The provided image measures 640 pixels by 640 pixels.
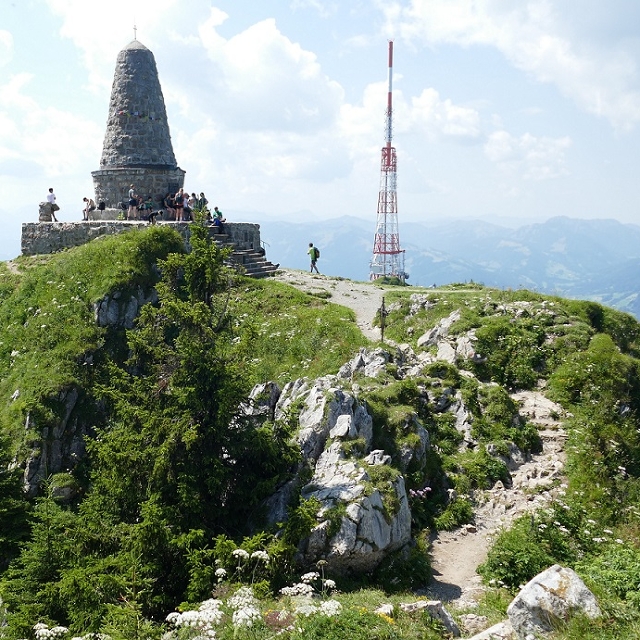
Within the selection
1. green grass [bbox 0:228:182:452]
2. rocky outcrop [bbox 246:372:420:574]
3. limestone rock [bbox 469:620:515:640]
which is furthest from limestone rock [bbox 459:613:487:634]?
green grass [bbox 0:228:182:452]

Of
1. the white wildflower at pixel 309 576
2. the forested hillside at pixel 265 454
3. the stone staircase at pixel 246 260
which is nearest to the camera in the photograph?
the white wildflower at pixel 309 576

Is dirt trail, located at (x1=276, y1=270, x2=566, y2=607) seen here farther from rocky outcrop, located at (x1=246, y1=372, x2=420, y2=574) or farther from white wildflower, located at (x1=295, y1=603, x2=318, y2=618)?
white wildflower, located at (x1=295, y1=603, x2=318, y2=618)

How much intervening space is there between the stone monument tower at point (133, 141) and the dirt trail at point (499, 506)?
951 inches

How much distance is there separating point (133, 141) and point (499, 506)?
93.9 ft

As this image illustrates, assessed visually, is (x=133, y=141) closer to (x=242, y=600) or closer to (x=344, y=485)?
(x=344, y=485)

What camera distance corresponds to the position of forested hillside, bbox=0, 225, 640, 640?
995 cm

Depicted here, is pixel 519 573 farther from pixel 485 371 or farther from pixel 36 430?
pixel 36 430

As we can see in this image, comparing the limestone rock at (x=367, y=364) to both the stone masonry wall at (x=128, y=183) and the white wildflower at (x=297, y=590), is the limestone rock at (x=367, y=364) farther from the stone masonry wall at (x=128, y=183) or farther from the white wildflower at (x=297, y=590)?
the stone masonry wall at (x=128, y=183)

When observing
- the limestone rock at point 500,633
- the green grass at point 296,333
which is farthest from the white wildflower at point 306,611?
the green grass at point 296,333

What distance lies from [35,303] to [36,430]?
750cm

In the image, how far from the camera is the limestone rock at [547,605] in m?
7.72

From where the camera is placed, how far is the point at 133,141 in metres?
33.5

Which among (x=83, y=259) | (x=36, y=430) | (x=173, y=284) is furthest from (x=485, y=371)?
(x=83, y=259)

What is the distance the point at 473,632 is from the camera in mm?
9352
